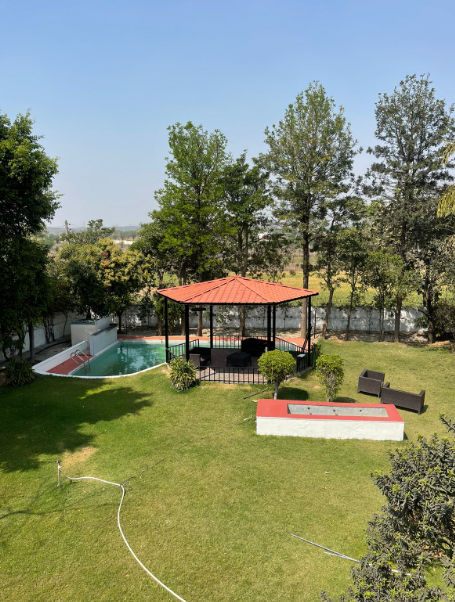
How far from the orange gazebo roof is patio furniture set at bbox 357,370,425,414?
13.8ft

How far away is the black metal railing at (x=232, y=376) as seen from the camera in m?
14.6

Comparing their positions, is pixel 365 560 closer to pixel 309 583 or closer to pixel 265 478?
pixel 309 583

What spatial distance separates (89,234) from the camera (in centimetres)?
4912

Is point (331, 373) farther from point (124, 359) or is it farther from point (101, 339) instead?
point (101, 339)

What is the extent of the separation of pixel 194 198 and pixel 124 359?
33.2 feet

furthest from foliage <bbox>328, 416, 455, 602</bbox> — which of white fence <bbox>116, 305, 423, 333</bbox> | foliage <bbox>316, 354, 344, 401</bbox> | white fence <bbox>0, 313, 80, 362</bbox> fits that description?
white fence <bbox>116, 305, 423, 333</bbox>

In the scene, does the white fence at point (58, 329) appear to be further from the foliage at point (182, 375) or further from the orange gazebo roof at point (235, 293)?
the foliage at point (182, 375)

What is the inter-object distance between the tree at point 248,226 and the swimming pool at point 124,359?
6466mm

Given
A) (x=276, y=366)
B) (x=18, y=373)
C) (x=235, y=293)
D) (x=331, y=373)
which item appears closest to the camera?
(x=276, y=366)

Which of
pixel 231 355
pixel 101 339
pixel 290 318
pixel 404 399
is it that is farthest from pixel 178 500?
pixel 290 318

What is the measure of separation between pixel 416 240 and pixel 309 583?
1960cm

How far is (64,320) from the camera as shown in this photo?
24.2 metres

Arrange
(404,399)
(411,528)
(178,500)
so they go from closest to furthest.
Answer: (411,528) → (178,500) → (404,399)

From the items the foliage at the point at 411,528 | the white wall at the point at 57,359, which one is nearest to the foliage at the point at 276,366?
the foliage at the point at 411,528
